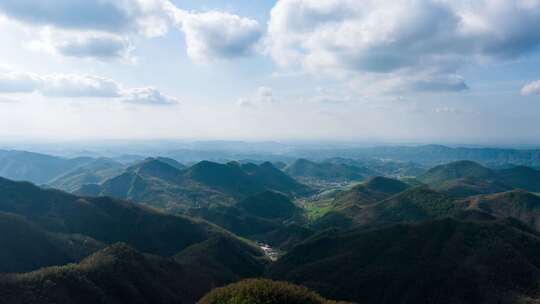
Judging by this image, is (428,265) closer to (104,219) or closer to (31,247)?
(31,247)

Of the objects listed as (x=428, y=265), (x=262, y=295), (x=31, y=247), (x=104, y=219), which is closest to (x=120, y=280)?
(x=31, y=247)

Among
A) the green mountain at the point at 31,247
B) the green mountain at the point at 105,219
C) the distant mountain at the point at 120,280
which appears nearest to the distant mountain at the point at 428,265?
the distant mountain at the point at 120,280

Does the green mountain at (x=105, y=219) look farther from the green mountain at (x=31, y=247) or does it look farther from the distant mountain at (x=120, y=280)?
the distant mountain at (x=120, y=280)

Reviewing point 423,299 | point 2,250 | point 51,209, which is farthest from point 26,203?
point 423,299

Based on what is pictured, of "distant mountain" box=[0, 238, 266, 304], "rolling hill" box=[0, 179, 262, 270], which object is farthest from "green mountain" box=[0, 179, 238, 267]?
"distant mountain" box=[0, 238, 266, 304]

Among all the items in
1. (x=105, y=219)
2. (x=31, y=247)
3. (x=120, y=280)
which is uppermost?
(x=31, y=247)

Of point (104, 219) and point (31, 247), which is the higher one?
point (31, 247)

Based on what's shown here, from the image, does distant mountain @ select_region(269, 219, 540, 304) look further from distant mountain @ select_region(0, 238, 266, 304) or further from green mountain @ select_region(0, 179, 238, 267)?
green mountain @ select_region(0, 179, 238, 267)
